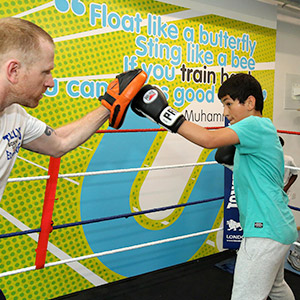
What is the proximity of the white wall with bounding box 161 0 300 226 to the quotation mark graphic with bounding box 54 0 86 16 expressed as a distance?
1.41 m

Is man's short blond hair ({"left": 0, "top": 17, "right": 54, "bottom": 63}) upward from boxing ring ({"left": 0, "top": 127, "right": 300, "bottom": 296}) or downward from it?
upward

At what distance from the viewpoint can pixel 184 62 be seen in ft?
9.15

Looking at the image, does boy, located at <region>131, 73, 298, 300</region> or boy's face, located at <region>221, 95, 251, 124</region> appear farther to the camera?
boy's face, located at <region>221, 95, 251, 124</region>

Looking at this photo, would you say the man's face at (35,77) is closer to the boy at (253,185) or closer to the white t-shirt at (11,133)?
the white t-shirt at (11,133)

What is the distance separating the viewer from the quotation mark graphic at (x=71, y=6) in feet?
7.04

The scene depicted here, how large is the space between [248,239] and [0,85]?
41.3 inches

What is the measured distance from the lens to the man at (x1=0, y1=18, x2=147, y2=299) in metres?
0.95

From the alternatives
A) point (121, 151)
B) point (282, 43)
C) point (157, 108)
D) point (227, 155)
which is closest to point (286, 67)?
point (282, 43)

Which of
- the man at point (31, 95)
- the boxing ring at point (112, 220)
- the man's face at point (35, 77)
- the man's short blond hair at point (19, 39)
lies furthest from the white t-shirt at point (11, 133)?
the boxing ring at point (112, 220)

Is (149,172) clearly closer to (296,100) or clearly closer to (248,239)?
(248,239)

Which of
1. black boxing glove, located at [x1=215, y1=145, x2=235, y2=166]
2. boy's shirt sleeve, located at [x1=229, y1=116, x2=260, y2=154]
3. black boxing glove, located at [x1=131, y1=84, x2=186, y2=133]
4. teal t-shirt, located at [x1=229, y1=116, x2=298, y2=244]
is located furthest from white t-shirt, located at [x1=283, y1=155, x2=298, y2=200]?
black boxing glove, located at [x1=131, y1=84, x2=186, y2=133]

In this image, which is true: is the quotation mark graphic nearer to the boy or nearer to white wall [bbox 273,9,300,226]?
the boy

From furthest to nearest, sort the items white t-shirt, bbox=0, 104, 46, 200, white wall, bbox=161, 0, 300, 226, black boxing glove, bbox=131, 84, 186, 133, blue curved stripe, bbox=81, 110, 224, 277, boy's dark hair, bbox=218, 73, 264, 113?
white wall, bbox=161, 0, 300, 226, blue curved stripe, bbox=81, 110, 224, 277, boy's dark hair, bbox=218, 73, 264, 113, black boxing glove, bbox=131, 84, 186, 133, white t-shirt, bbox=0, 104, 46, 200

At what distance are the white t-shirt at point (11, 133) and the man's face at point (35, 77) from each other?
0.10m
